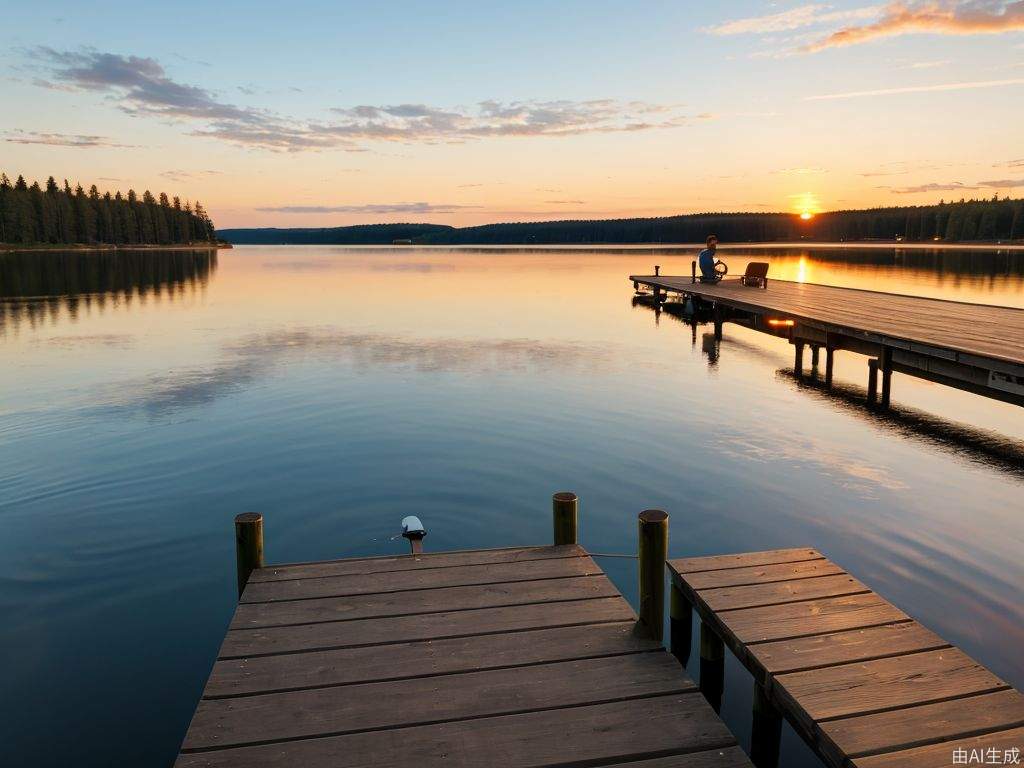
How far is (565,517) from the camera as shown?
7.17m

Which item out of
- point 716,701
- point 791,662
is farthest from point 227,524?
point 791,662

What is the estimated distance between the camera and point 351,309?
39.8 metres

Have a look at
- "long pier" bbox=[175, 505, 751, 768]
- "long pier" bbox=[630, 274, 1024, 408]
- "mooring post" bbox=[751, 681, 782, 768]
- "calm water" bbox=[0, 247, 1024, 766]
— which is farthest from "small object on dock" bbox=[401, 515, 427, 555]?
"long pier" bbox=[630, 274, 1024, 408]

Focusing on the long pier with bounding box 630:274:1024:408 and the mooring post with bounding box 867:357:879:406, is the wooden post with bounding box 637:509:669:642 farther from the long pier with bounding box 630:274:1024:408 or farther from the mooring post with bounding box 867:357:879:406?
the mooring post with bounding box 867:357:879:406

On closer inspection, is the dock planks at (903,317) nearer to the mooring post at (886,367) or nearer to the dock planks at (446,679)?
the mooring post at (886,367)

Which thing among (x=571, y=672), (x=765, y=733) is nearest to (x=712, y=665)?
(x=765, y=733)

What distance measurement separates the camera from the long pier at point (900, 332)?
13.3 metres

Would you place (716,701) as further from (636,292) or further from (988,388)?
(636,292)

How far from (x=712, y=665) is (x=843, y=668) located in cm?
154

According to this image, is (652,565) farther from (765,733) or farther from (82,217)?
(82,217)

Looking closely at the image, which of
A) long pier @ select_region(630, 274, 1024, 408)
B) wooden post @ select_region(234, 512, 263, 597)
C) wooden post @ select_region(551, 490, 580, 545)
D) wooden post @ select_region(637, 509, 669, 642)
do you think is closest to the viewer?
wooden post @ select_region(637, 509, 669, 642)

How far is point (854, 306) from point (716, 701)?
65.2 feet

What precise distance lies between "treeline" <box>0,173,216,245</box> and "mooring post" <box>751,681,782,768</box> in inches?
5755

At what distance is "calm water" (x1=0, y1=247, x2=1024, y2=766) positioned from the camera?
7102mm
